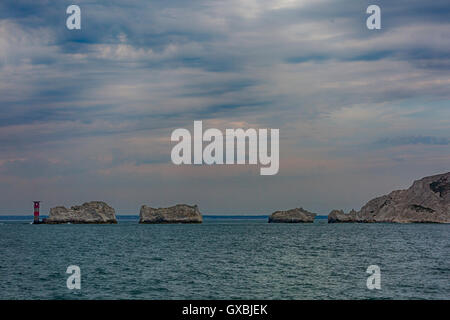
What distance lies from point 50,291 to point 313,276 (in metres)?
25.6

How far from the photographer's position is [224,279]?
163ft

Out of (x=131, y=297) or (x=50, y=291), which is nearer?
(x=131, y=297)

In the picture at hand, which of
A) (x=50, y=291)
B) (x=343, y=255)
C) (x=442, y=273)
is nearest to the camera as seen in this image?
(x=50, y=291)
